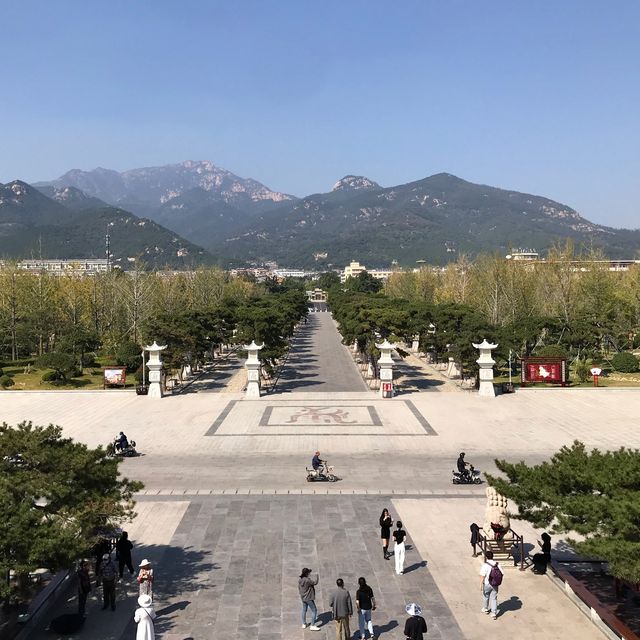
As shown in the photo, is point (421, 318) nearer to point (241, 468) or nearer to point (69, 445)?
point (241, 468)

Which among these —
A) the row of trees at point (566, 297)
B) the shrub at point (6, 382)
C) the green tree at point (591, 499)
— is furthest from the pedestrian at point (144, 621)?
the row of trees at point (566, 297)

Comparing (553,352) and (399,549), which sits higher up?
(553,352)

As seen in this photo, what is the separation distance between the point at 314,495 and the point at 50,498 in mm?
9081

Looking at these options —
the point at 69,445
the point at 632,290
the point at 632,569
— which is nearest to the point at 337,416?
the point at 69,445

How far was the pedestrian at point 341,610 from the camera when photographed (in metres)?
10.4

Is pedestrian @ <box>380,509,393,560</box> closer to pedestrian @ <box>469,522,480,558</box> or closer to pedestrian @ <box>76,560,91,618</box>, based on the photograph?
pedestrian @ <box>469,522,480,558</box>

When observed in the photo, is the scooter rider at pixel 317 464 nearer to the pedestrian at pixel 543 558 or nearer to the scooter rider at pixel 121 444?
the scooter rider at pixel 121 444

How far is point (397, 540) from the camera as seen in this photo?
1305 cm

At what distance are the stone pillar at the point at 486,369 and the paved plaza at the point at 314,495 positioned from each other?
0.72 meters

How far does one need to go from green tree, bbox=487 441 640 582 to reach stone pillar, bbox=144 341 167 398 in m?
24.1

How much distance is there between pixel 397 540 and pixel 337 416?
1628cm

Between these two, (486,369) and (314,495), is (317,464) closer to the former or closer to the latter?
(314,495)

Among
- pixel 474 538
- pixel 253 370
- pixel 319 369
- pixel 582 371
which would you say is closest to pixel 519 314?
pixel 582 371

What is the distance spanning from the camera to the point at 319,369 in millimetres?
45062
